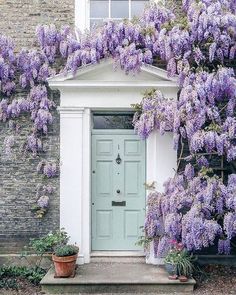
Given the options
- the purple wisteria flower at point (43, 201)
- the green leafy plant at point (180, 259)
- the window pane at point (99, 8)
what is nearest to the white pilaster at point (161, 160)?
the green leafy plant at point (180, 259)

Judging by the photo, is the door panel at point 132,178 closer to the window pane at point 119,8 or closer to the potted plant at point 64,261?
the potted plant at point 64,261

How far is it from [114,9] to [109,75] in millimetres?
1545

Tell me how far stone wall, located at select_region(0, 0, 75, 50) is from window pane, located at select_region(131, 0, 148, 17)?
4.09ft

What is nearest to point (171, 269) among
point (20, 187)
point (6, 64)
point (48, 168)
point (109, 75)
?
point (48, 168)

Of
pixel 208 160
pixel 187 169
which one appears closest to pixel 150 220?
pixel 187 169

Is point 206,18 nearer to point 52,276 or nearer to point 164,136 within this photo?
point 164,136

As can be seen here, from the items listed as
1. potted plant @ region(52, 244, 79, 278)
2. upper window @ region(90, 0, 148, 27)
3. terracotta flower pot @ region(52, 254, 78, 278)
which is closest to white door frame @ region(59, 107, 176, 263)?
potted plant @ region(52, 244, 79, 278)

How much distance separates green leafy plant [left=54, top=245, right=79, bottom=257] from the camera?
289 inches

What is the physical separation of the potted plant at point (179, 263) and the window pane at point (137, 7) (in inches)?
184

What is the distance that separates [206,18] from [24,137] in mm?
4149

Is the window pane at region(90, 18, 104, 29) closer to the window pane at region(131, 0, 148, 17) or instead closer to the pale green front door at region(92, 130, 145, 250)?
the window pane at region(131, 0, 148, 17)

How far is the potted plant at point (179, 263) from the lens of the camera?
23.7ft

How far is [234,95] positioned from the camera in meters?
7.75

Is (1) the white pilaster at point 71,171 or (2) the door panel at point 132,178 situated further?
(2) the door panel at point 132,178
